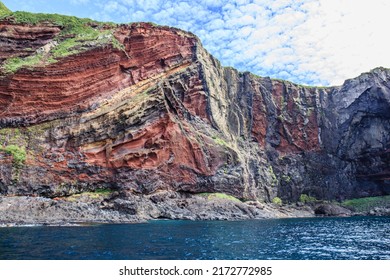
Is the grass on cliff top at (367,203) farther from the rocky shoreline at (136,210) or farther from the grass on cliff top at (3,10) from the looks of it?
the grass on cliff top at (3,10)

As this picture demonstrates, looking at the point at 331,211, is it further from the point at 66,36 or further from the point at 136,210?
the point at 66,36

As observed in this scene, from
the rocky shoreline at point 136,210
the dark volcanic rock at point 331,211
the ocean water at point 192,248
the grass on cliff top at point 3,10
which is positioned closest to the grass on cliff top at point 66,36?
the grass on cliff top at point 3,10

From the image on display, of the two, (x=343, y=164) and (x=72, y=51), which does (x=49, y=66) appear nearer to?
(x=72, y=51)

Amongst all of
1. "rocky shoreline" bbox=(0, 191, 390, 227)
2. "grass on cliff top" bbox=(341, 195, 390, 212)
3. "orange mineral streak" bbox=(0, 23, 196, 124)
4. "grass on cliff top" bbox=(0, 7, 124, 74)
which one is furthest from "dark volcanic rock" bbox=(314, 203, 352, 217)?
"grass on cliff top" bbox=(0, 7, 124, 74)

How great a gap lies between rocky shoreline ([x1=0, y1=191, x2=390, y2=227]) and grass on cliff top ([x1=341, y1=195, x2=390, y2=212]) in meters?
3.14

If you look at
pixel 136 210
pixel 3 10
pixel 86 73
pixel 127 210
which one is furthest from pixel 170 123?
pixel 3 10

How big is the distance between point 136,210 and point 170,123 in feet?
81.6

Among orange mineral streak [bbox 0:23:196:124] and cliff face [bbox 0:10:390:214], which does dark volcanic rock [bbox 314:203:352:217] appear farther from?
orange mineral streak [bbox 0:23:196:124]

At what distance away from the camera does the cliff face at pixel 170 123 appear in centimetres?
7133

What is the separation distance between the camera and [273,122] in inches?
4281

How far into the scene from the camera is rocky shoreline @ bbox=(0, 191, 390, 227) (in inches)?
2093

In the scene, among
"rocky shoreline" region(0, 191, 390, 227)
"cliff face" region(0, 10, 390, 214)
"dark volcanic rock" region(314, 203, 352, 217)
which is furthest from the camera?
"dark volcanic rock" region(314, 203, 352, 217)

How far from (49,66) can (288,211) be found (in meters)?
68.1
